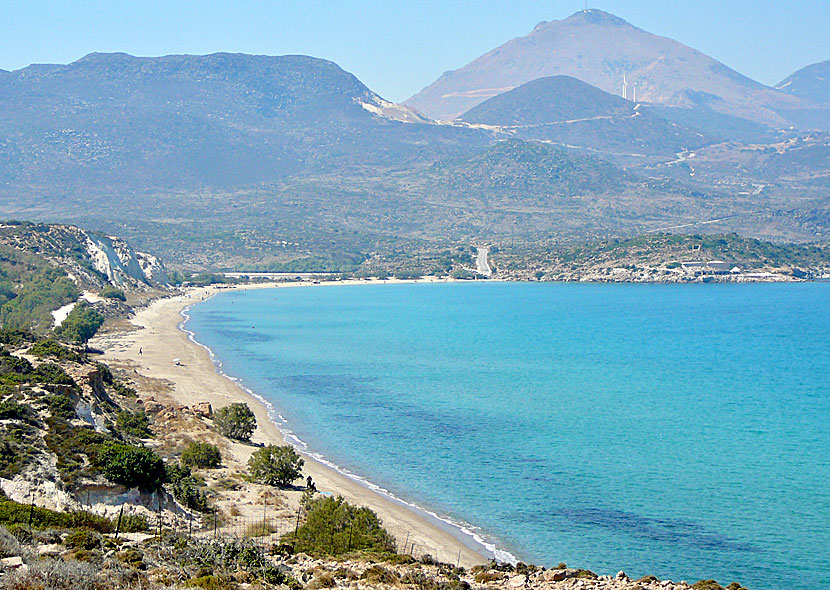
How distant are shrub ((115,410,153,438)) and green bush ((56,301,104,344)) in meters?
33.8

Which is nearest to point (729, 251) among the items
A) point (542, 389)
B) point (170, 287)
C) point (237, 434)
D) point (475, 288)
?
point (475, 288)

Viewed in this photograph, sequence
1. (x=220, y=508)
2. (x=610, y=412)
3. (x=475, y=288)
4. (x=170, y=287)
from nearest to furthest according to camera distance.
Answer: (x=220, y=508) → (x=610, y=412) → (x=170, y=287) → (x=475, y=288)

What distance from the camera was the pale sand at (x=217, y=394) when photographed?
30281 mm

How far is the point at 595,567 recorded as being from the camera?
91.8 feet

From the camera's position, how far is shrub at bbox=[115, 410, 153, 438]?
38.2 m

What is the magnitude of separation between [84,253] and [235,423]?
89175 millimetres

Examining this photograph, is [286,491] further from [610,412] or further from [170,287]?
[170,287]

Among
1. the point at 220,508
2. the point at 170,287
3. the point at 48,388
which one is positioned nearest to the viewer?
the point at 220,508

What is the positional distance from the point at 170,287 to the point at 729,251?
4764 inches

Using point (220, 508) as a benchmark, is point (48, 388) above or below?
above

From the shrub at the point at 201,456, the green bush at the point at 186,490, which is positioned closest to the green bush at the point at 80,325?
the shrub at the point at 201,456

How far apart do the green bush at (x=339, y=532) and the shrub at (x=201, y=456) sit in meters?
9.27

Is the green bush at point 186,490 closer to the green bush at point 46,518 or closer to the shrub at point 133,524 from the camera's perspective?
the shrub at point 133,524

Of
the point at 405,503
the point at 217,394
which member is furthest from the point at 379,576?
the point at 217,394
